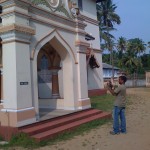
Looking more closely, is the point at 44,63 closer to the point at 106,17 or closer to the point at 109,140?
the point at 109,140

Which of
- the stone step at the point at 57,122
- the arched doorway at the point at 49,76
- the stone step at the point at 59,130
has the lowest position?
the stone step at the point at 59,130

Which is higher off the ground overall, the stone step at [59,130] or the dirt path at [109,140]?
the stone step at [59,130]

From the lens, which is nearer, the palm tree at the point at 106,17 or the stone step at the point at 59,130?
the stone step at the point at 59,130

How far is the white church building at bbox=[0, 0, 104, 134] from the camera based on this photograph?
8.18m

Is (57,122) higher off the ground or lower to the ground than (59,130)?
higher

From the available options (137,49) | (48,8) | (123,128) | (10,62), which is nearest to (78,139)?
(123,128)

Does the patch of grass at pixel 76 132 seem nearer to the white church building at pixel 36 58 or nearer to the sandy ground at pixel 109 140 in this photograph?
the sandy ground at pixel 109 140

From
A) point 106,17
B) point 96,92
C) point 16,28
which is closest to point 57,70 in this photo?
point 16,28

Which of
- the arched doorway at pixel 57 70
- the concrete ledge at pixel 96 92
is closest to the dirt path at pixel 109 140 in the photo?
the arched doorway at pixel 57 70

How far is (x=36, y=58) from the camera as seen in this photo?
909 cm

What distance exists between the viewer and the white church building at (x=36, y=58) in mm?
8180

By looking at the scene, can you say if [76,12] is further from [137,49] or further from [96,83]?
[137,49]

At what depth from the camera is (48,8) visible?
388 inches

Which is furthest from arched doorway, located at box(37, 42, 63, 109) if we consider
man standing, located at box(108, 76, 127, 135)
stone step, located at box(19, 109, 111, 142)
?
man standing, located at box(108, 76, 127, 135)
